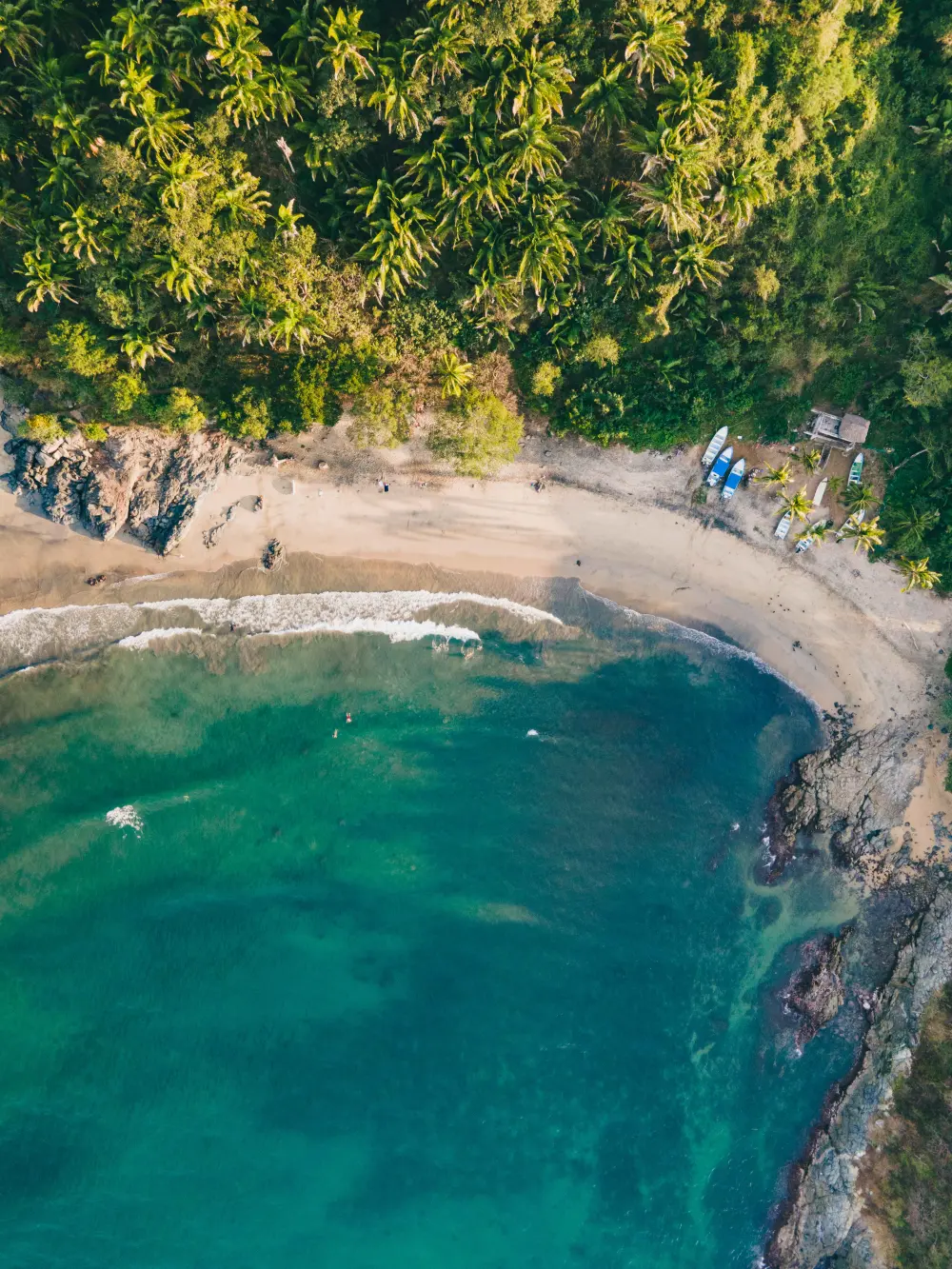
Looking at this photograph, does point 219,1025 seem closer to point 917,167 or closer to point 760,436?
point 760,436

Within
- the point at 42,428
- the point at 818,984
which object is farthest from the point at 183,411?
the point at 818,984

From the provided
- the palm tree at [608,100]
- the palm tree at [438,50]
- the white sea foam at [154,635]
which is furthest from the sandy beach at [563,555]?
the palm tree at [438,50]

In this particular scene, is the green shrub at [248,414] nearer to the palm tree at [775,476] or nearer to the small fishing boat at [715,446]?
the small fishing boat at [715,446]

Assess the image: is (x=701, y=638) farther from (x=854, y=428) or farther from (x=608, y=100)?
(x=608, y=100)

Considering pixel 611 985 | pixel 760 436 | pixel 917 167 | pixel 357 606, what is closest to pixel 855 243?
pixel 917 167

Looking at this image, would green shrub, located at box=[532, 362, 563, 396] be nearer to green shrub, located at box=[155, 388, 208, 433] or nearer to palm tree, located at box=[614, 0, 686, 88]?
palm tree, located at box=[614, 0, 686, 88]

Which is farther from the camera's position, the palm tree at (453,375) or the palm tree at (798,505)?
the palm tree at (798,505)
